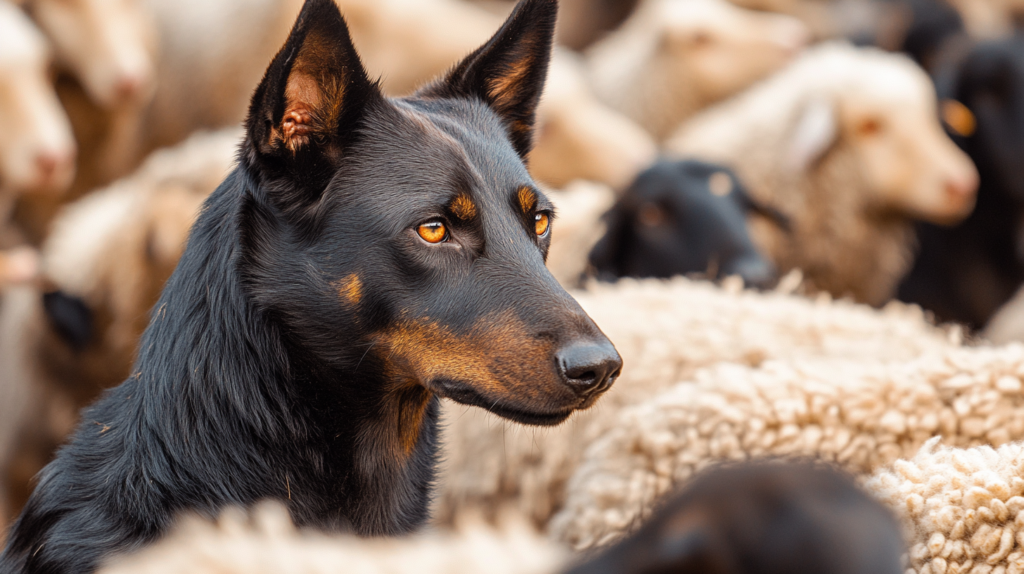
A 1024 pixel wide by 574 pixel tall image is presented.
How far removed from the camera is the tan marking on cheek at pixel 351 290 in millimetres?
1942

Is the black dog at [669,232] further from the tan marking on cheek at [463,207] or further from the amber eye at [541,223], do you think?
the tan marking on cheek at [463,207]

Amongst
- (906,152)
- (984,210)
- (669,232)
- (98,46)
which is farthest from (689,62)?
(98,46)

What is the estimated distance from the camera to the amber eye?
221cm

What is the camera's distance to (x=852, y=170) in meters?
5.68

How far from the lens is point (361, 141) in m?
2.02

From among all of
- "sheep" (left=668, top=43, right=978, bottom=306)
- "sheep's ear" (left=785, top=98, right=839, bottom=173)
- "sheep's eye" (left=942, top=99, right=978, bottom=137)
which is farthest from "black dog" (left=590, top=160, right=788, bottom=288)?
"sheep's eye" (left=942, top=99, right=978, bottom=137)

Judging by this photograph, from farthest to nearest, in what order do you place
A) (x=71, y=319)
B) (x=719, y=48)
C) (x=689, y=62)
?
(x=719, y=48) → (x=689, y=62) → (x=71, y=319)

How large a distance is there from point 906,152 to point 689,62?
240cm

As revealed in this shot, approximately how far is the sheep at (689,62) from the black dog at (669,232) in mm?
2939

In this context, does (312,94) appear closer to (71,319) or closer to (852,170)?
(71,319)

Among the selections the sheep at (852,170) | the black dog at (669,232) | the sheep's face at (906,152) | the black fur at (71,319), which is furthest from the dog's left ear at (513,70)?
the sheep's face at (906,152)

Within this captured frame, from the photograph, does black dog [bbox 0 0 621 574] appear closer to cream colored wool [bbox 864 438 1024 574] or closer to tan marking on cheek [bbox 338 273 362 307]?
tan marking on cheek [bbox 338 273 362 307]

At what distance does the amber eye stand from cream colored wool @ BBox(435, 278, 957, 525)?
923mm

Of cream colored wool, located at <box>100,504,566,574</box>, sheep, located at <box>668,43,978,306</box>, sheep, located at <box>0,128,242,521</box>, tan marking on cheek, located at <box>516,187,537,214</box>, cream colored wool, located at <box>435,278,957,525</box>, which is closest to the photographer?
cream colored wool, located at <box>100,504,566,574</box>
